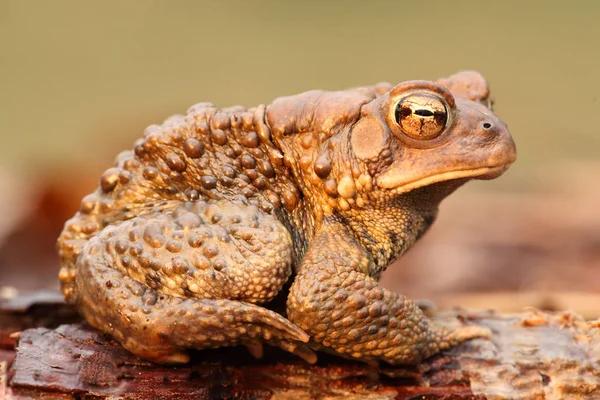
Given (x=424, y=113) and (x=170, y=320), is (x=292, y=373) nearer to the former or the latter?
(x=170, y=320)

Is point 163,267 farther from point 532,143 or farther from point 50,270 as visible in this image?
point 532,143

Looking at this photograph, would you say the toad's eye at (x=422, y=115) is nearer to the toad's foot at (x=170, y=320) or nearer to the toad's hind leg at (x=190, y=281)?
the toad's hind leg at (x=190, y=281)

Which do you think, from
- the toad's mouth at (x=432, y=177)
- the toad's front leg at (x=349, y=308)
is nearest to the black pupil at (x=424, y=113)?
the toad's mouth at (x=432, y=177)

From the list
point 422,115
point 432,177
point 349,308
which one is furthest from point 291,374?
point 422,115

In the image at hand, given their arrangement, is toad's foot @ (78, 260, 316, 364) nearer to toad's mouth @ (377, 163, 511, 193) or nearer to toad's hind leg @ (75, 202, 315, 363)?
toad's hind leg @ (75, 202, 315, 363)

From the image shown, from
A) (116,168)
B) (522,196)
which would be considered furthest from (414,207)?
(522,196)

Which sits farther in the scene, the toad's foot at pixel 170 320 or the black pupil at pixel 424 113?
the black pupil at pixel 424 113
